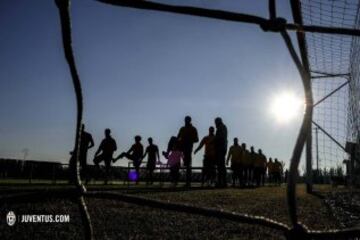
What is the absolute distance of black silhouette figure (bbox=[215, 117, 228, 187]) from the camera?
414 inches

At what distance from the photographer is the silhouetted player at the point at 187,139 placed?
10.3m

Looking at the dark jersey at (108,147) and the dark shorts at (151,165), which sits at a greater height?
the dark jersey at (108,147)

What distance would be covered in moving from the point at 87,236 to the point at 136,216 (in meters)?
2.09

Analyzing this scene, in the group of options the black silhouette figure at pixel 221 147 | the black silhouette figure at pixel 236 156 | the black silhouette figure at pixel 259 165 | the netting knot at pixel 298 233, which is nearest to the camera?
the netting knot at pixel 298 233

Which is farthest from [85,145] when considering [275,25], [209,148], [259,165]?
[275,25]

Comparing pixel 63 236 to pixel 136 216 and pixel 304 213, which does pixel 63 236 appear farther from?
pixel 304 213

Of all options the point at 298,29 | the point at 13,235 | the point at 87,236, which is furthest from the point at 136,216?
the point at 298,29

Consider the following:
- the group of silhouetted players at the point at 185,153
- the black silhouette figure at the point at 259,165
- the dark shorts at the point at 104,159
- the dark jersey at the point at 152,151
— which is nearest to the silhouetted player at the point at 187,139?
the group of silhouetted players at the point at 185,153

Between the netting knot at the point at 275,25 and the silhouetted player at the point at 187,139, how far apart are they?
29.1 ft

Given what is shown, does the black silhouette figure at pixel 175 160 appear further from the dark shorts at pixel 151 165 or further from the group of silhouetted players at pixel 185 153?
the dark shorts at pixel 151 165

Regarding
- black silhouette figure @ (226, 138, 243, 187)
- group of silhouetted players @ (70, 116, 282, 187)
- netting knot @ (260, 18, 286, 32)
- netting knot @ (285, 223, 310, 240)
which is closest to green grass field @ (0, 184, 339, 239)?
netting knot @ (285, 223, 310, 240)

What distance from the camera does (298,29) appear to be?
4.97ft

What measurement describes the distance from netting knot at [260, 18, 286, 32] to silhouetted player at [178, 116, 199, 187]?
29.1 ft

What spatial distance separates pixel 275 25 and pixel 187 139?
8.88m
